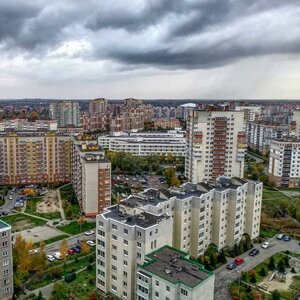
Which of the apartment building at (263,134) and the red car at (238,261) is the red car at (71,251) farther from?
the apartment building at (263,134)

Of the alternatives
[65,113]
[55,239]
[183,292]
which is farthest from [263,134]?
[183,292]

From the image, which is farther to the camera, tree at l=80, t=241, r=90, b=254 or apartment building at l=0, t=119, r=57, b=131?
apartment building at l=0, t=119, r=57, b=131

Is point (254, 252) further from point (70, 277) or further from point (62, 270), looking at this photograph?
point (62, 270)

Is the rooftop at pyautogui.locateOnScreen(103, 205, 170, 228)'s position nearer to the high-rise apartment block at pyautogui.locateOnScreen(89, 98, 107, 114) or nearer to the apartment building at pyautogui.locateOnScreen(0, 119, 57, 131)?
the apartment building at pyautogui.locateOnScreen(0, 119, 57, 131)

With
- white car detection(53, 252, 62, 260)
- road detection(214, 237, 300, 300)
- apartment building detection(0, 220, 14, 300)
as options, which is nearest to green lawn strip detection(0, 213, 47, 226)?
white car detection(53, 252, 62, 260)

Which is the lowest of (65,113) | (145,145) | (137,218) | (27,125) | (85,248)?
(85,248)

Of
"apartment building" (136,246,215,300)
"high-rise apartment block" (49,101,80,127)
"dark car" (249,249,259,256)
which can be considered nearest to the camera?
"apartment building" (136,246,215,300)

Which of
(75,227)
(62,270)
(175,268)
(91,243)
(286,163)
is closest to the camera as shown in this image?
(175,268)
